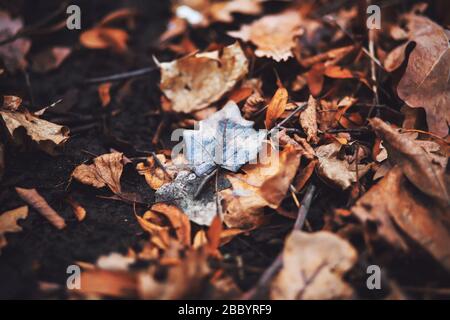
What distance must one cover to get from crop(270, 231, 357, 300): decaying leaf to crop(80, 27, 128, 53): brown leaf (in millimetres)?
1611

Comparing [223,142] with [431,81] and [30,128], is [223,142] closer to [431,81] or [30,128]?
[30,128]

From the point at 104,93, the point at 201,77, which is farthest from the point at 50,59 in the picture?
the point at 201,77

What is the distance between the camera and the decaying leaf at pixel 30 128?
1462mm

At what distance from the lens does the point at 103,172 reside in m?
1.50

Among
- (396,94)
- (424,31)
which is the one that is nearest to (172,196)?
(396,94)

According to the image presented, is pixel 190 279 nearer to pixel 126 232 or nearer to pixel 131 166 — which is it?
pixel 126 232

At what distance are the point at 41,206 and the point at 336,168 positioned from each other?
45.5 inches

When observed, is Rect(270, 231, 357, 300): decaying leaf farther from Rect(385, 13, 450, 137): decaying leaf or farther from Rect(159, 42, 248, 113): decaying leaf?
Rect(159, 42, 248, 113): decaying leaf

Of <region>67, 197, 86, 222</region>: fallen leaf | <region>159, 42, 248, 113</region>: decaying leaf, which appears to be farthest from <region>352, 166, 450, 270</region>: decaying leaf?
<region>67, 197, 86, 222</region>: fallen leaf

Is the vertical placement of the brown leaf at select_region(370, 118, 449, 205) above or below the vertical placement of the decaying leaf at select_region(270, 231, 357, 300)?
above

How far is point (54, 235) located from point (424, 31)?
6.32 ft

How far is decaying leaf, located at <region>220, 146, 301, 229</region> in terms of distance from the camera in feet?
4.16

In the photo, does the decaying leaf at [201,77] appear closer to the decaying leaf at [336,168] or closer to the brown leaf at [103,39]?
the brown leaf at [103,39]

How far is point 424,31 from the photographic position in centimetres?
179
